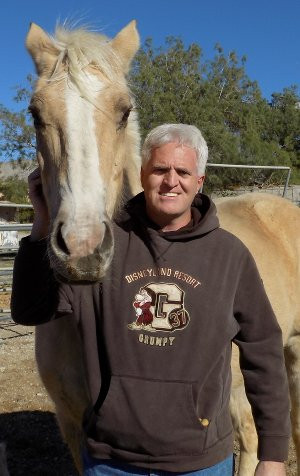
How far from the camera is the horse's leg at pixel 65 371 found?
2.14m

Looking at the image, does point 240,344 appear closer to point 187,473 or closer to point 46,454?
point 187,473

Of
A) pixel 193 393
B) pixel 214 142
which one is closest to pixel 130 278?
pixel 193 393

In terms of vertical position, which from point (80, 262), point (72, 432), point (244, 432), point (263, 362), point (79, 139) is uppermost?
point (79, 139)

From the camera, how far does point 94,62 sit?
2.00m

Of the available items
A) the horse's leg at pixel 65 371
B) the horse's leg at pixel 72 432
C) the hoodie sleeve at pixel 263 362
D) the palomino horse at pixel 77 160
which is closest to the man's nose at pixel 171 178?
the palomino horse at pixel 77 160

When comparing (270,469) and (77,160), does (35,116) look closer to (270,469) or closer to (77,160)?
(77,160)

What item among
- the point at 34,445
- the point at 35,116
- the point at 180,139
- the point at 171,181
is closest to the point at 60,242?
the point at 171,181

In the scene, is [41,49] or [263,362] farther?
[41,49]

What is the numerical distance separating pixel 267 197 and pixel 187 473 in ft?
8.82

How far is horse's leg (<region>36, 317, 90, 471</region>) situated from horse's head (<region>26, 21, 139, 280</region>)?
1.95 ft

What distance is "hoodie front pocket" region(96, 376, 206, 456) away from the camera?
1589 mm

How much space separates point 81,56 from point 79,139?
1.28 feet

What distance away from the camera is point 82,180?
5.59ft

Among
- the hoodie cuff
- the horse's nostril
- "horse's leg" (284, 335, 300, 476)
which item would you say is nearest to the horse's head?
the horse's nostril
